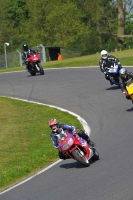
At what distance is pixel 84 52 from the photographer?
215 ft

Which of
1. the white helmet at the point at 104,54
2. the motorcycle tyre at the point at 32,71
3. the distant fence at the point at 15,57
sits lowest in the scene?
the distant fence at the point at 15,57

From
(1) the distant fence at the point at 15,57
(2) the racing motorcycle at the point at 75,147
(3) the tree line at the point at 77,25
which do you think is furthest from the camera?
(3) the tree line at the point at 77,25

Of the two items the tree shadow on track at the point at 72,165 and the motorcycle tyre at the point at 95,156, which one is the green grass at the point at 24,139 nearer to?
the tree shadow on track at the point at 72,165

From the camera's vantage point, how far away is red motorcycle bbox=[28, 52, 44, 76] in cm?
3247

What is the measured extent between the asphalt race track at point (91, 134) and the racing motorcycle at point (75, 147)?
0.68 feet

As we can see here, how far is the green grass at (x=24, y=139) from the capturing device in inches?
548

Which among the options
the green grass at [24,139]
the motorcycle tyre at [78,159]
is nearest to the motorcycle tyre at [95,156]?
the motorcycle tyre at [78,159]

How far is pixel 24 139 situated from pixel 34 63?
15.2 meters

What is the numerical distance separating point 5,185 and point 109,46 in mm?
52385

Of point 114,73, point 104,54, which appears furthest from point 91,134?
point 104,54

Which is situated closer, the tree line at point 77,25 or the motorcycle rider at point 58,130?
the motorcycle rider at point 58,130

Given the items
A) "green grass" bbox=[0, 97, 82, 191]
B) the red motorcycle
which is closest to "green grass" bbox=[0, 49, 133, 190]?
"green grass" bbox=[0, 97, 82, 191]

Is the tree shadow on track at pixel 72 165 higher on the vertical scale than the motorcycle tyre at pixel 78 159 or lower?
lower

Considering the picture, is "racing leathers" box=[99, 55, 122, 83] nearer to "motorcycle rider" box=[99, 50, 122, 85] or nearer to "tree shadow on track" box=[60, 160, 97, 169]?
"motorcycle rider" box=[99, 50, 122, 85]
